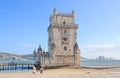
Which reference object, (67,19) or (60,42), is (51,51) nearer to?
(60,42)

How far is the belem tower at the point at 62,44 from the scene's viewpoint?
74750mm

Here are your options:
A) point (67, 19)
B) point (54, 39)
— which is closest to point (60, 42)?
point (54, 39)

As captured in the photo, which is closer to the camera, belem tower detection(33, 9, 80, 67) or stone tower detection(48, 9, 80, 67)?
belem tower detection(33, 9, 80, 67)

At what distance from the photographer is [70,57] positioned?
75750 millimetres

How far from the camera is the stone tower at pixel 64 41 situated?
246 feet

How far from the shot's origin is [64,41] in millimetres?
75625

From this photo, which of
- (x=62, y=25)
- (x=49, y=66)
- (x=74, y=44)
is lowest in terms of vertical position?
(x=49, y=66)

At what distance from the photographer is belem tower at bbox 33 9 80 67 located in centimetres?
7475

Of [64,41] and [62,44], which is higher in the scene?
[64,41]

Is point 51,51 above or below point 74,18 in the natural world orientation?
below

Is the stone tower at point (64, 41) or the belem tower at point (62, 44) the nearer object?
the belem tower at point (62, 44)

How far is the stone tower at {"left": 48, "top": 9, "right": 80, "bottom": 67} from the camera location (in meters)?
75.0

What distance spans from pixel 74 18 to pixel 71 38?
640 cm

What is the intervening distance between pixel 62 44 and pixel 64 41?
1.08 m
